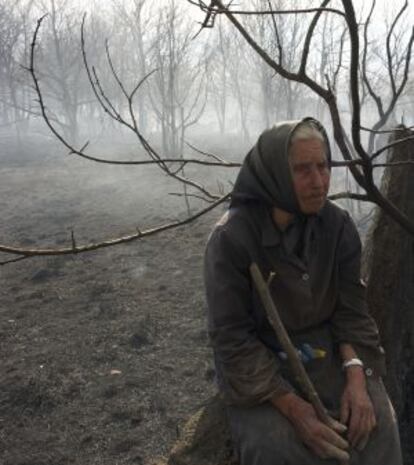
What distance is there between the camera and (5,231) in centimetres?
1130

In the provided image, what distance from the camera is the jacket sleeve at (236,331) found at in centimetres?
180

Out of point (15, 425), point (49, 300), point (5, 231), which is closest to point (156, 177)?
point (5, 231)

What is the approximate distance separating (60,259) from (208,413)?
6.34 meters

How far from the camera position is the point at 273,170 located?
1.77m

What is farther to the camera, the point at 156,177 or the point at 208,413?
the point at 156,177

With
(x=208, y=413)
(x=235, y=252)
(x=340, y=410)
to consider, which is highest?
(x=235, y=252)

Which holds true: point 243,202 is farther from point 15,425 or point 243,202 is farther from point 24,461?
point 15,425

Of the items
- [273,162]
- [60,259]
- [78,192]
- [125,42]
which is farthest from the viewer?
[125,42]

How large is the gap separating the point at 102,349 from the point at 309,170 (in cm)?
405

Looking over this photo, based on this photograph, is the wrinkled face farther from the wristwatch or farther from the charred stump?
the charred stump

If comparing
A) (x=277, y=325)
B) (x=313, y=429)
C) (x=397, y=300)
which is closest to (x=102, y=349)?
(x=397, y=300)

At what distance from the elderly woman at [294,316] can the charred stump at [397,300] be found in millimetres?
630

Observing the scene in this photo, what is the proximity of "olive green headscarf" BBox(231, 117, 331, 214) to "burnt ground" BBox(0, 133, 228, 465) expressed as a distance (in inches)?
102

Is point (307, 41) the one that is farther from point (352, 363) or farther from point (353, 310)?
point (352, 363)
